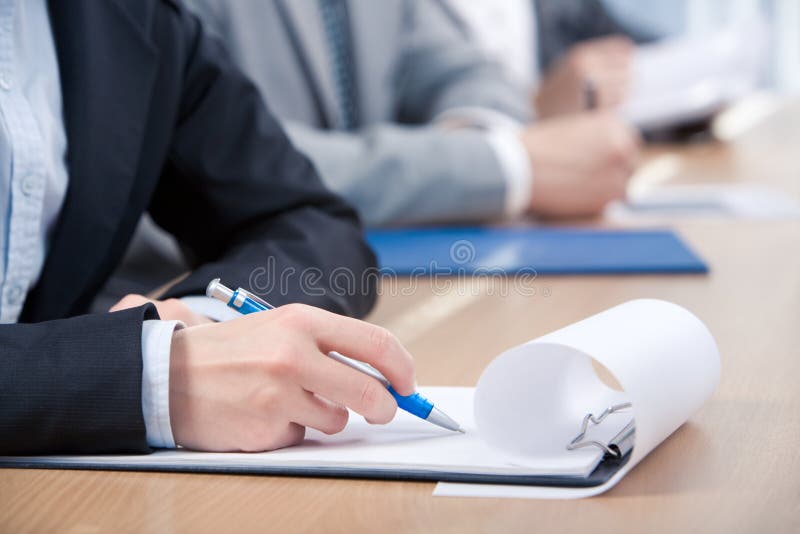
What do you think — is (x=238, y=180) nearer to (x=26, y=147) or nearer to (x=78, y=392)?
(x=26, y=147)

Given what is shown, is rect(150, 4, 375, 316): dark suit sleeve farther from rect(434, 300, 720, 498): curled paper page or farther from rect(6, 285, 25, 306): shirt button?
rect(434, 300, 720, 498): curled paper page

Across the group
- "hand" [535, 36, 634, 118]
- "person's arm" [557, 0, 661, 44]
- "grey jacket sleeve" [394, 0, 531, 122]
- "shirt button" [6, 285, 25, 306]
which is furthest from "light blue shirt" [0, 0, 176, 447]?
"person's arm" [557, 0, 661, 44]

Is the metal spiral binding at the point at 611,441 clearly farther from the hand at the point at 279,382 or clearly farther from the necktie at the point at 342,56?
the necktie at the point at 342,56

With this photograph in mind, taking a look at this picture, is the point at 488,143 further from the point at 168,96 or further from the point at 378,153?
the point at 168,96

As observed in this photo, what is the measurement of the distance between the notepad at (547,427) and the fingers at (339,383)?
30 millimetres

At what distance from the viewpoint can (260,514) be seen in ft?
1.75

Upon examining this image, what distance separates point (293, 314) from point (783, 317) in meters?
0.53

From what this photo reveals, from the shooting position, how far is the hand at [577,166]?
147 cm

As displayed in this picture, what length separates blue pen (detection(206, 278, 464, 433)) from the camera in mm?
615

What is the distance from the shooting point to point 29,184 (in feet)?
2.65

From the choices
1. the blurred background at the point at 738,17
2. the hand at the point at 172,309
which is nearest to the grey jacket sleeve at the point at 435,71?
the hand at the point at 172,309

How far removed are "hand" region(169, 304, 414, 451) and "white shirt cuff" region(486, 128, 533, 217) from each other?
2.77 ft

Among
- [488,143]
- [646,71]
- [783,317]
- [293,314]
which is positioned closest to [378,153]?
[488,143]

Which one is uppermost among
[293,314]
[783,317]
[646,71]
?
[293,314]
